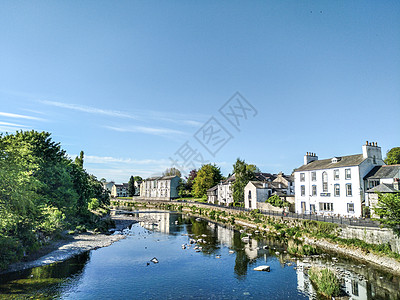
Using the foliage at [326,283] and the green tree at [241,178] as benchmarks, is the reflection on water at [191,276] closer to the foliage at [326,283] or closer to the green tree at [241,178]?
the foliage at [326,283]

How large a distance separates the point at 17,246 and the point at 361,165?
155 feet

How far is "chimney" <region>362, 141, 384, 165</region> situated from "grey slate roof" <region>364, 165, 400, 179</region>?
175 cm

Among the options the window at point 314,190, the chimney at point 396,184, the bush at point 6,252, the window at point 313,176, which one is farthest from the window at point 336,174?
the bush at point 6,252

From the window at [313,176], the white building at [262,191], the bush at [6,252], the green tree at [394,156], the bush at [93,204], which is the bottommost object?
the bush at [6,252]

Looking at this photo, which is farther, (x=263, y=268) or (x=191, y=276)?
(x=263, y=268)

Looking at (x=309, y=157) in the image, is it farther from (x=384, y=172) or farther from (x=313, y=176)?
(x=384, y=172)

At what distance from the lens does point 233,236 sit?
151 feet

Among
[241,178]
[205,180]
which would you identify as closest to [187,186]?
[205,180]

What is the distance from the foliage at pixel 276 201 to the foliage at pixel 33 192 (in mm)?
38967

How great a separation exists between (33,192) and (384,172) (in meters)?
46.6

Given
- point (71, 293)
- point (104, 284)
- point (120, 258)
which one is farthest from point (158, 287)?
point (120, 258)

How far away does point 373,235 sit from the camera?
1165 inches

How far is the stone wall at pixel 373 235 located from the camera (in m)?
26.9

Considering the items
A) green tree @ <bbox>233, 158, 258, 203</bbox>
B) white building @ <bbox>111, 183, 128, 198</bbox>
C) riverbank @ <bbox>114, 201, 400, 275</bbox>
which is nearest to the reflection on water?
riverbank @ <bbox>114, 201, 400, 275</bbox>
